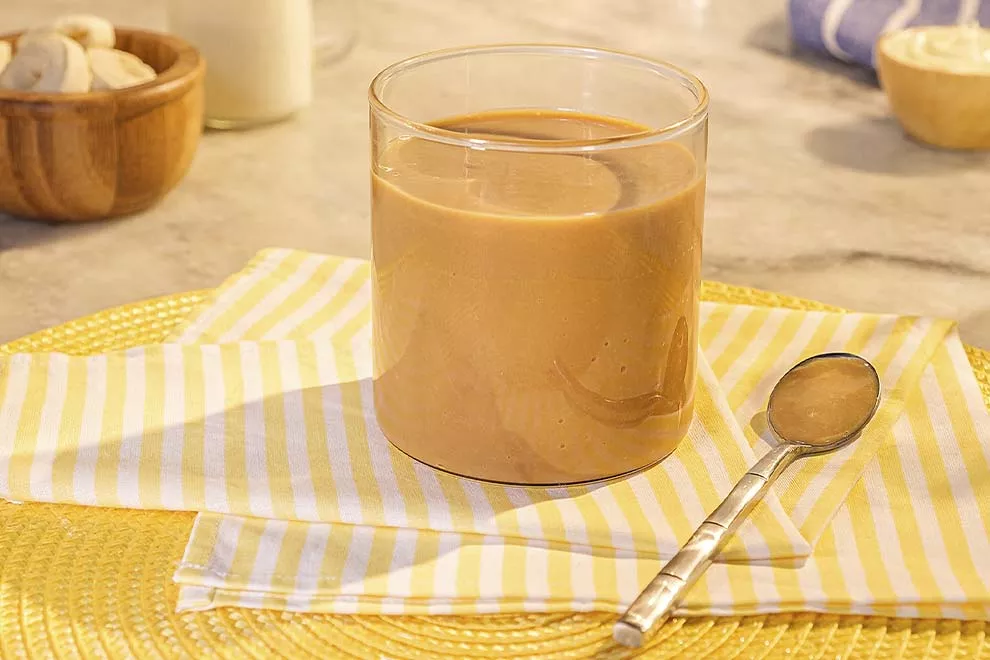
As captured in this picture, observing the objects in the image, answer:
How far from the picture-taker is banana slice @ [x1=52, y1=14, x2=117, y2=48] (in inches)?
35.1

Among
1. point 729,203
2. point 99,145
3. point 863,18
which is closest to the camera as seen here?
point 99,145

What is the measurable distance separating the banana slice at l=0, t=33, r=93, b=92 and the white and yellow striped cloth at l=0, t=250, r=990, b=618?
0.28m

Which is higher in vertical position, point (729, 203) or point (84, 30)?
point (84, 30)

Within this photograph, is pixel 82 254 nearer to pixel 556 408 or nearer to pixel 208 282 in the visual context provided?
pixel 208 282

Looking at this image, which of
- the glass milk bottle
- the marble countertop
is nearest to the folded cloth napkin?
the marble countertop

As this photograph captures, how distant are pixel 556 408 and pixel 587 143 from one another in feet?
0.38

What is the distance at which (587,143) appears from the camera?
464 millimetres

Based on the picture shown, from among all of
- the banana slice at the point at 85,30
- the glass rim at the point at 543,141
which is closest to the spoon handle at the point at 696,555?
the glass rim at the point at 543,141

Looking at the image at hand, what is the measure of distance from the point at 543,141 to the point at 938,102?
0.64 meters

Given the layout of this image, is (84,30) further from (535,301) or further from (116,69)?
(535,301)

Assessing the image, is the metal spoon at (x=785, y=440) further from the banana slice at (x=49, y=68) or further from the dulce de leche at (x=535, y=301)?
the banana slice at (x=49, y=68)

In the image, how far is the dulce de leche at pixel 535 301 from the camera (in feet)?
1.58

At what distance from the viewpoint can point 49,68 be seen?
2.74ft

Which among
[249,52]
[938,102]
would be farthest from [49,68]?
[938,102]
